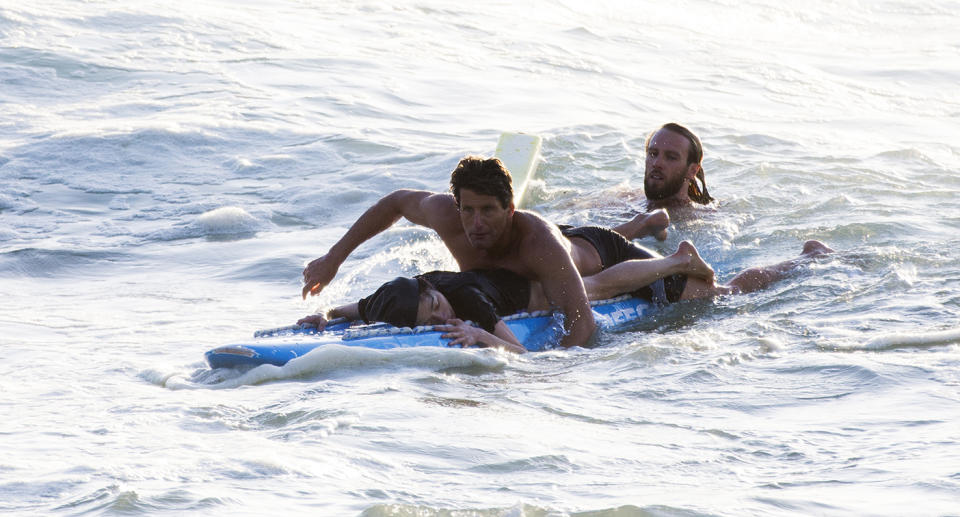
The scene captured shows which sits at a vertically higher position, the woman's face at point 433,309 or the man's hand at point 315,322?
the woman's face at point 433,309

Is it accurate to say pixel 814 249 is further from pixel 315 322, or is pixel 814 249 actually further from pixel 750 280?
pixel 315 322

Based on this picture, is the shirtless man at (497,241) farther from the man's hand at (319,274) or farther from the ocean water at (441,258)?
the ocean water at (441,258)

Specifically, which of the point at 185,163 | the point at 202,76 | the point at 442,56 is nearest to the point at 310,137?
the point at 185,163

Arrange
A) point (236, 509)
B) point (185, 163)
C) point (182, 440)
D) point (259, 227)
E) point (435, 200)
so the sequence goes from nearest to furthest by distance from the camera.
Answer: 1. point (236, 509)
2. point (182, 440)
3. point (435, 200)
4. point (259, 227)
5. point (185, 163)

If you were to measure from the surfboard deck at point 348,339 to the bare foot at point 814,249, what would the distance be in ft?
8.44

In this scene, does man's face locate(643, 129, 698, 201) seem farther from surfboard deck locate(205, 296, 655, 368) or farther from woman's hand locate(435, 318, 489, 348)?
woman's hand locate(435, 318, 489, 348)

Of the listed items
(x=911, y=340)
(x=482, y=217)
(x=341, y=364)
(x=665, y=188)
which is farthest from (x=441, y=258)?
(x=911, y=340)

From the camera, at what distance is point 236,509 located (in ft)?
11.1

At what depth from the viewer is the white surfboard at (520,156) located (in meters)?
9.32

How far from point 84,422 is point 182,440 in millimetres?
523

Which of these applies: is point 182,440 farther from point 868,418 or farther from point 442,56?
point 442,56

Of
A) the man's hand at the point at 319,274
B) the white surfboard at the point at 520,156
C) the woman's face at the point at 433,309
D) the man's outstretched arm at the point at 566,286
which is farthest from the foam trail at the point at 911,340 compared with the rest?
the white surfboard at the point at 520,156

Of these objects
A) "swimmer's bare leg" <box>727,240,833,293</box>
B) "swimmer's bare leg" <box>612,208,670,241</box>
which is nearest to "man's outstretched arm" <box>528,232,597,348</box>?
"swimmer's bare leg" <box>727,240,833,293</box>

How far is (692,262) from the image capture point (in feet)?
22.7
